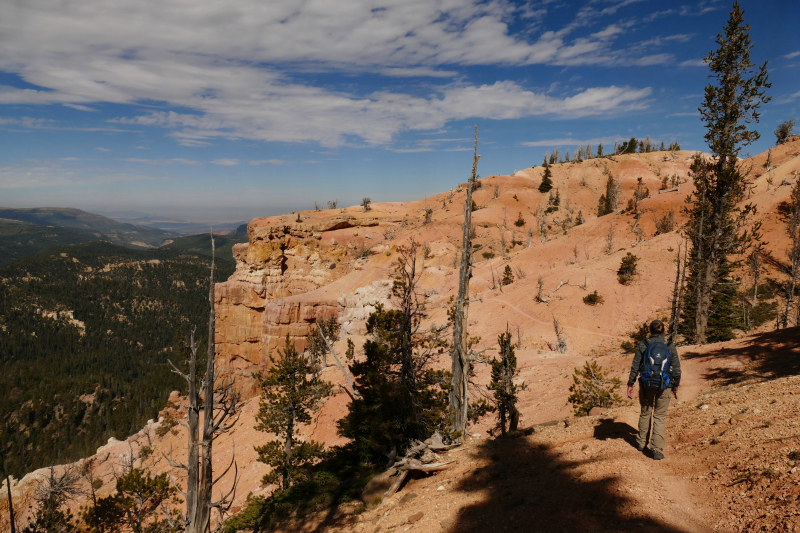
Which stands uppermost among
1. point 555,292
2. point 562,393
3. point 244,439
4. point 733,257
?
point 733,257

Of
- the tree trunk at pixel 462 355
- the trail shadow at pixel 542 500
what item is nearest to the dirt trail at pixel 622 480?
the trail shadow at pixel 542 500

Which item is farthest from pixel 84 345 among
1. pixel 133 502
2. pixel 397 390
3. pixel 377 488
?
pixel 377 488

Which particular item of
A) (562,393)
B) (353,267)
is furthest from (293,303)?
(562,393)

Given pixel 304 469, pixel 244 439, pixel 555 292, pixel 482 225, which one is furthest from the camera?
pixel 482 225

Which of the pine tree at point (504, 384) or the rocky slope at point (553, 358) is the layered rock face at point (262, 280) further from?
the pine tree at point (504, 384)

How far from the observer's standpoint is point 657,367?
21.2ft

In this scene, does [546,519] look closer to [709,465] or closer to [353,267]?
[709,465]

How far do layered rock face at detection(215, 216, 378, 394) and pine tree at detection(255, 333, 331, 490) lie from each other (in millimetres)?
22594

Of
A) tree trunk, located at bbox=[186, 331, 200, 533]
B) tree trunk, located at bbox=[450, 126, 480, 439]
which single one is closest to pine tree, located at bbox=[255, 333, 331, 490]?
tree trunk, located at bbox=[450, 126, 480, 439]

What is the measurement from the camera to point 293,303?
3862cm

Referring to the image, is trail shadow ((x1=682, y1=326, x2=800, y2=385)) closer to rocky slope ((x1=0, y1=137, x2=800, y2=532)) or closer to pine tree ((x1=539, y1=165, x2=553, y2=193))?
rocky slope ((x1=0, y1=137, x2=800, y2=532))

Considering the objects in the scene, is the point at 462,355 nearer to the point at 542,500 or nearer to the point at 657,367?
the point at 542,500

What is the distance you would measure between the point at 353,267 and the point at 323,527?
37199mm

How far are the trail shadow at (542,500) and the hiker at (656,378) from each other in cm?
123
